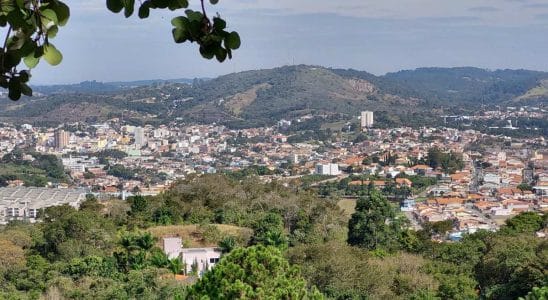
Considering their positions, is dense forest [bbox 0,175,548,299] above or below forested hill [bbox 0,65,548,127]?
below

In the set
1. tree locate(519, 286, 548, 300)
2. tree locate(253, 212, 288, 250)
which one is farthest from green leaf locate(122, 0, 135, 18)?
tree locate(253, 212, 288, 250)

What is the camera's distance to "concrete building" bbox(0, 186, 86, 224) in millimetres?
26322

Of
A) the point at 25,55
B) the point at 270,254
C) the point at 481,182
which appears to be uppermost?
the point at 25,55

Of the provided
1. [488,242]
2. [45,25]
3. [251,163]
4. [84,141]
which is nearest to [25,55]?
[45,25]

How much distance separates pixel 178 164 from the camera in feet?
151

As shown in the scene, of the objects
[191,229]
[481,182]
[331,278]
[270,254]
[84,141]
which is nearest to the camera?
[270,254]

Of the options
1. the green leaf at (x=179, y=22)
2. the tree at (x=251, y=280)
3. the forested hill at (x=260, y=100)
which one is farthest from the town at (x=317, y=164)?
the green leaf at (x=179, y=22)

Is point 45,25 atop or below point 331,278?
atop

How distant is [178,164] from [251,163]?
4.29m

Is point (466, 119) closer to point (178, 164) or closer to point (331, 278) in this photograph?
point (178, 164)

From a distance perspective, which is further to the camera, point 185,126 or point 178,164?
point 185,126

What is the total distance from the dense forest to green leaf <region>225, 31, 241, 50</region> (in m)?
5.95

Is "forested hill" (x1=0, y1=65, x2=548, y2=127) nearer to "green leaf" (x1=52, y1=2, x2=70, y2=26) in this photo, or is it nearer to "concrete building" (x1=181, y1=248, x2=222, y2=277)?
"concrete building" (x1=181, y1=248, x2=222, y2=277)

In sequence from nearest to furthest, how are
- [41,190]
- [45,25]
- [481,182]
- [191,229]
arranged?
[45,25]
[191,229]
[41,190]
[481,182]
